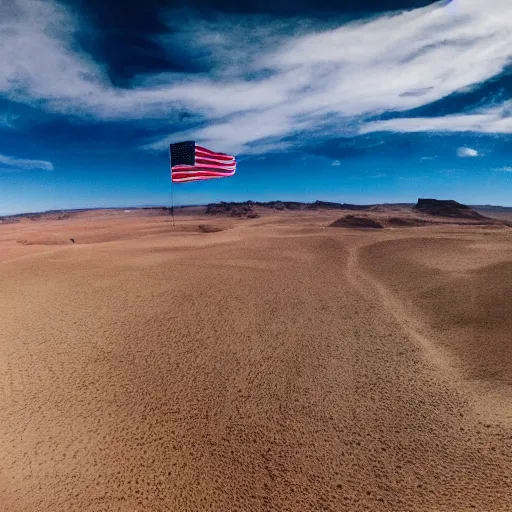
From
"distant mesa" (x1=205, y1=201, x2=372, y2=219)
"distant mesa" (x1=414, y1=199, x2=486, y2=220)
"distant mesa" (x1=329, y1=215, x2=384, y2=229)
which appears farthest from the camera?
"distant mesa" (x1=205, y1=201, x2=372, y2=219)

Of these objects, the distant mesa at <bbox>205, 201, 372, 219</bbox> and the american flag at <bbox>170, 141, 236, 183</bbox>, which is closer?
the american flag at <bbox>170, 141, 236, 183</bbox>

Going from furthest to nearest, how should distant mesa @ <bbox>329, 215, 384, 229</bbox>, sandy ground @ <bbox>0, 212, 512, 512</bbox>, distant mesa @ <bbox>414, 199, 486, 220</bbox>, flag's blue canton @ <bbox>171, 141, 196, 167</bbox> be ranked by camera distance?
1. distant mesa @ <bbox>414, 199, 486, 220</bbox>
2. distant mesa @ <bbox>329, 215, 384, 229</bbox>
3. flag's blue canton @ <bbox>171, 141, 196, 167</bbox>
4. sandy ground @ <bbox>0, 212, 512, 512</bbox>

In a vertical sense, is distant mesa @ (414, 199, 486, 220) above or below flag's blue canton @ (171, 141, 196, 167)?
below

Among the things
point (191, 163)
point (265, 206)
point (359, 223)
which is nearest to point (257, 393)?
point (191, 163)

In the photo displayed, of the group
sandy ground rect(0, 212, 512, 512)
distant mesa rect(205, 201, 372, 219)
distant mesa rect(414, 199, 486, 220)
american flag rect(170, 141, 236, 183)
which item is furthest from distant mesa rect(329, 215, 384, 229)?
distant mesa rect(205, 201, 372, 219)

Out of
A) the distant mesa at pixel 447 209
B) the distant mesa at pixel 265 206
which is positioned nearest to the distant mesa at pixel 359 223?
the distant mesa at pixel 447 209

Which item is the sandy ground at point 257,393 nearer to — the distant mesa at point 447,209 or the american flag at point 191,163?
the american flag at point 191,163

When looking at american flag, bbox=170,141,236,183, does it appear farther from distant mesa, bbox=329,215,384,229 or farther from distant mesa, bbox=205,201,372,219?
distant mesa, bbox=205,201,372,219
